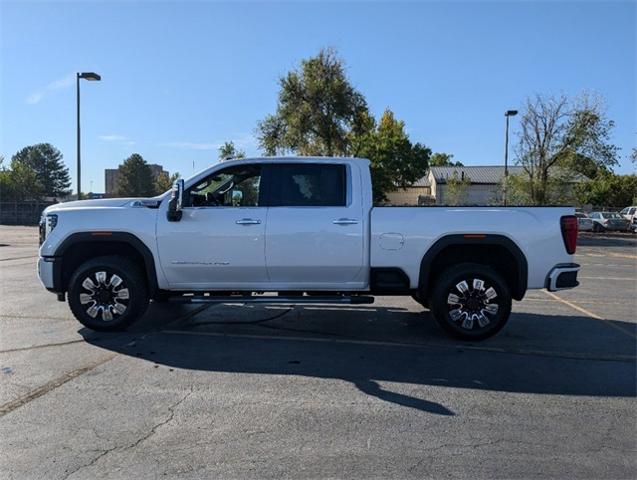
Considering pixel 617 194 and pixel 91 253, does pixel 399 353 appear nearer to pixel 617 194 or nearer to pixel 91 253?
pixel 91 253

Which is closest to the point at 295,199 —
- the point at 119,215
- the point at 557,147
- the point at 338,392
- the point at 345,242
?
the point at 345,242

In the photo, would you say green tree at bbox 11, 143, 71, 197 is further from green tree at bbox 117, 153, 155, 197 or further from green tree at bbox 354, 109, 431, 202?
green tree at bbox 354, 109, 431, 202

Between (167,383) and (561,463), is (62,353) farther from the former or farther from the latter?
(561,463)

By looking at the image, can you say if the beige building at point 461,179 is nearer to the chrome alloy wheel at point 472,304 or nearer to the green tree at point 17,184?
the green tree at point 17,184

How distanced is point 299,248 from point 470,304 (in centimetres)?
207

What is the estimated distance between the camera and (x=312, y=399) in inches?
185

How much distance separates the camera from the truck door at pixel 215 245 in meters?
6.62

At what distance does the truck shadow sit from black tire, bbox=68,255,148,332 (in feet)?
0.66

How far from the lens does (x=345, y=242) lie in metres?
6.57

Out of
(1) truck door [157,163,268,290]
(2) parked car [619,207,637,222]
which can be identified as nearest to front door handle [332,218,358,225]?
(1) truck door [157,163,268,290]

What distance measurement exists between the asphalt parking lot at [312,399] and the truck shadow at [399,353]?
25mm

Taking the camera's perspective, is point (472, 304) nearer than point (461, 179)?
Yes

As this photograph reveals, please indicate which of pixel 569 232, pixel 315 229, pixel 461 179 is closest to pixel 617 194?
pixel 461 179

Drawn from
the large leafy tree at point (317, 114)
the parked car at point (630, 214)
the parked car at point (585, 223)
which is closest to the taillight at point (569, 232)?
the large leafy tree at point (317, 114)
